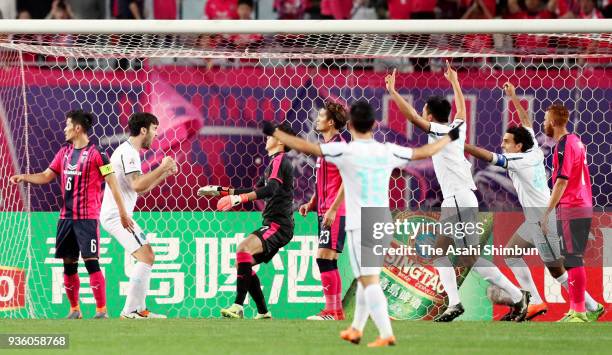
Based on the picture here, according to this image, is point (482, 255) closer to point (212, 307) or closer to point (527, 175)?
point (527, 175)

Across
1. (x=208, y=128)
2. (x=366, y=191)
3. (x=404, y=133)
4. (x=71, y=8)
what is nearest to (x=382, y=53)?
(x=404, y=133)

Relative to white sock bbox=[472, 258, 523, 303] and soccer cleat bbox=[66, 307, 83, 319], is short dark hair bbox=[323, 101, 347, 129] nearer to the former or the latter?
white sock bbox=[472, 258, 523, 303]

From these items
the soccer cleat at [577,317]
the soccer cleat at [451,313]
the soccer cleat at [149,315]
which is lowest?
the soccer cleat at [149,315]

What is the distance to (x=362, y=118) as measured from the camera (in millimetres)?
8406

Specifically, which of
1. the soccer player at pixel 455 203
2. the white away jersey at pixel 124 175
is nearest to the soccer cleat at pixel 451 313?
the soccer player at pixel 455 203

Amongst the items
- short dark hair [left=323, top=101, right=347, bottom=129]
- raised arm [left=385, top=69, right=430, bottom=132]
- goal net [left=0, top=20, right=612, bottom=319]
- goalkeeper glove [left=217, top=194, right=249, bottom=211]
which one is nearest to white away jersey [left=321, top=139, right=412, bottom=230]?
raised arm [left=385, top=69, right=430, bottom=132]

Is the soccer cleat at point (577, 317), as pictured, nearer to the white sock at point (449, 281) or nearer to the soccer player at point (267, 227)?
the white sock at point (449, 281)

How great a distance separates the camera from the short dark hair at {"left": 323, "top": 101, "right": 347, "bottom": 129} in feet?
36.5

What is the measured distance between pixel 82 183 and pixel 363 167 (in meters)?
3.47

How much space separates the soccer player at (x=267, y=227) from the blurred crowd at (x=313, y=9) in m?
4.06

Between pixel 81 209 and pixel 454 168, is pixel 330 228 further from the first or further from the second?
pixel 81 209

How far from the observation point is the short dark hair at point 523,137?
11.4m

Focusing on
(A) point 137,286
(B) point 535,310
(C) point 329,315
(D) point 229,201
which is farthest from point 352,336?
(B) point 535,310

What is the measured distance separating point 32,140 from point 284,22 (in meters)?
3.04
